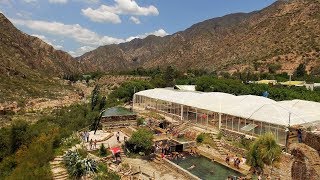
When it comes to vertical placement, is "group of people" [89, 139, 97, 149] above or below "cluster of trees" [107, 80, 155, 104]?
below

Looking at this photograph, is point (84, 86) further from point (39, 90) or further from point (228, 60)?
point (228, 60)

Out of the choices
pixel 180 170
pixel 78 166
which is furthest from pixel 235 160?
pixel 78 166

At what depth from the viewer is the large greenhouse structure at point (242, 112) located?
2689 cm

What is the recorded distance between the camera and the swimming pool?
74.3ft

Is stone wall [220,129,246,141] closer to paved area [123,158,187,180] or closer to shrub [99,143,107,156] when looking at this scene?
paved area [123,158,187,180]

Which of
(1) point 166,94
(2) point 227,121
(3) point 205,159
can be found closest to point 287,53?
(1) point 166,94

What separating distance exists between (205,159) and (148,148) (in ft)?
14.8

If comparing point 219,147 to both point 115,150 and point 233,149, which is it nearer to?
point 233,149

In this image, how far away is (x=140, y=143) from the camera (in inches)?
1039

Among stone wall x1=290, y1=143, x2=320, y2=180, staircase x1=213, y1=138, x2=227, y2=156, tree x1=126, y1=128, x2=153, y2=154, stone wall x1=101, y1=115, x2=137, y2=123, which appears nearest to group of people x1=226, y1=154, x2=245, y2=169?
staircase x1=213, y1=138, x2=227, y2=156

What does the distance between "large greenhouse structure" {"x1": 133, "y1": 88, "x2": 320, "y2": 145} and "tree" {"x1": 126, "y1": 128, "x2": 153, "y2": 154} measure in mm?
7924

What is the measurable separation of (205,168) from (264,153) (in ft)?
17.5

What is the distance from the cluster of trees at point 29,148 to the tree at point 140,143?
595 centimetres

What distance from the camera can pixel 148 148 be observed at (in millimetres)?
26609
